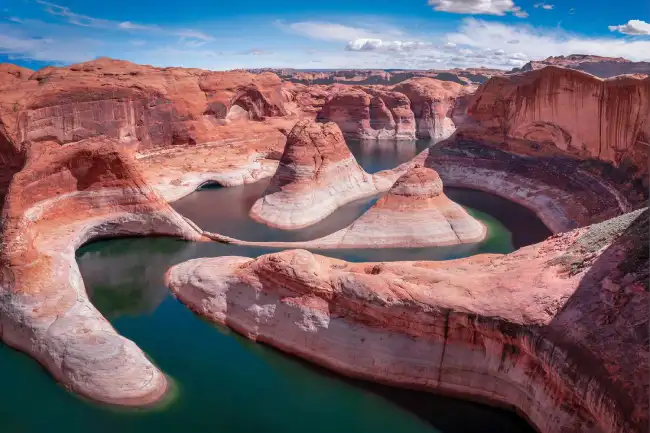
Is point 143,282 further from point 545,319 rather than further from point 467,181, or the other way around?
point 467,181

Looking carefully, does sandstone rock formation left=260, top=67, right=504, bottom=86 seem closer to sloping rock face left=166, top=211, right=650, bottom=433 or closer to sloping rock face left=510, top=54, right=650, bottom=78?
sloping rock face left=510, top=54, right=650, bottom=78

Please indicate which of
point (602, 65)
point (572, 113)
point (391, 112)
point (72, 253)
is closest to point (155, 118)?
point (72, 253)

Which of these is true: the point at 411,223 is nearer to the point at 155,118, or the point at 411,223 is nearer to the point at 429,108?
the point at 155,118

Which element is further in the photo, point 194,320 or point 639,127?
point 639,127

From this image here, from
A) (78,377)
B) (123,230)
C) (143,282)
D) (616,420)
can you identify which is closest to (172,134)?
(123,230)

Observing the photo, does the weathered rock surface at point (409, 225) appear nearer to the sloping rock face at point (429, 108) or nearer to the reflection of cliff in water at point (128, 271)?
the reflection of cliff in water at point (128, 271)

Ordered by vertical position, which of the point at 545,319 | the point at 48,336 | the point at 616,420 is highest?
the point at 545,319

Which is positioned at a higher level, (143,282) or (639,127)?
(639,127)
